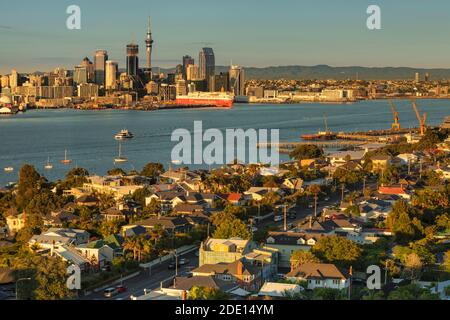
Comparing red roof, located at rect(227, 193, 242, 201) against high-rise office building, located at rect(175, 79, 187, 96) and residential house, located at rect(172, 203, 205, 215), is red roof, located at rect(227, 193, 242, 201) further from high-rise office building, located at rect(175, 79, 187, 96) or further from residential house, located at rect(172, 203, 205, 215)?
high-rise office building, located at rect(175, 79, 187, 96)

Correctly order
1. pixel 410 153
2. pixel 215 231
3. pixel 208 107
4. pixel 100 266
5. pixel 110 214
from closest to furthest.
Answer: pixel 100 266 → pixel 215 231 → pixel 110 214 → pixel 410 153 → pixel 208 107

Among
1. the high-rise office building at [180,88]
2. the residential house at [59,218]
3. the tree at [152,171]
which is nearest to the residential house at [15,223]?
the residential house at [59,218]

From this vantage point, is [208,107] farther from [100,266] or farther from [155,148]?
[100,266]

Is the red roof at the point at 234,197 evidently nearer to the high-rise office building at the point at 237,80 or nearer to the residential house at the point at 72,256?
the residential house at the point at 72,256

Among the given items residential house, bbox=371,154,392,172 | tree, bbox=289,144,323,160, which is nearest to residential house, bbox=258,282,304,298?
residential house, bbox=371,154,392,172

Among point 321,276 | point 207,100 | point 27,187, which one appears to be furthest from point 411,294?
point 207,100

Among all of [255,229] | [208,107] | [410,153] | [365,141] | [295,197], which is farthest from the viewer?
[208,107]
